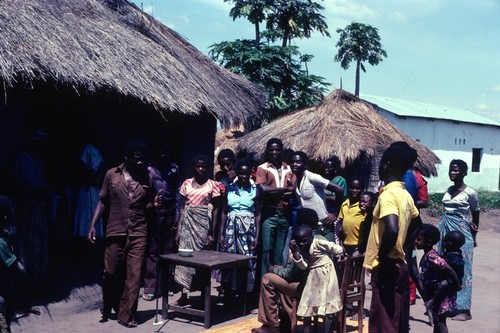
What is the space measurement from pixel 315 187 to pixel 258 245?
92cm

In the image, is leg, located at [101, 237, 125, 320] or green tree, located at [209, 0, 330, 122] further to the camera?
green tree, located at [209, 0, 330, 122]

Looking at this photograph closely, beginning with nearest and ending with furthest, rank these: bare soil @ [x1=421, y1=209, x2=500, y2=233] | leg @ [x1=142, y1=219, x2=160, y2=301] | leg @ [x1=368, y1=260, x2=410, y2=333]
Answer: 1. leg @ [x1=368, y1=260, x2=410, y2=333]
2. leg @ [x1=142, y1=219, x2=160, y2=301]
3. bare soil @ [x1=421, y1=209, x2=500, y2=233]

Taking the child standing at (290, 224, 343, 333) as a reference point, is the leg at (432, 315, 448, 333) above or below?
below

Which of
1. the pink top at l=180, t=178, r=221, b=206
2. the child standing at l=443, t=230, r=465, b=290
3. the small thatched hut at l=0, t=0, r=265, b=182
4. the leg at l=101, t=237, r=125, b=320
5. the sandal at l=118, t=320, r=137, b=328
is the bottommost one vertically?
the sandal at l=118, t=320, r=137, b=328

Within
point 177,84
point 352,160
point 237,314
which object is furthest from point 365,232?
point 352,160

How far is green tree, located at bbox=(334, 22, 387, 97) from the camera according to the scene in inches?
1183

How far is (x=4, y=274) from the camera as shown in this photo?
4.46 metres

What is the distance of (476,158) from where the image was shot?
3284 cm

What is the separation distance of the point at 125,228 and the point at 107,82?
1.85 m

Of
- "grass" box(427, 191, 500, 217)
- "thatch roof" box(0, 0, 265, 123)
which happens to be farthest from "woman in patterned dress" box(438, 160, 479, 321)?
"grass" box(427, 191, 500, 217)

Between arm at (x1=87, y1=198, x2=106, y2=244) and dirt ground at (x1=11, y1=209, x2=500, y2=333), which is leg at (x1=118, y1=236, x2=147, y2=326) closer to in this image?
dirt ground at (x1=11, y1=209, x2=500, y2=333)

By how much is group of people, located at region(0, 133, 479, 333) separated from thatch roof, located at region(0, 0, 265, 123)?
103 centimetres

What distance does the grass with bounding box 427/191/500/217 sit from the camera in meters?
20.2

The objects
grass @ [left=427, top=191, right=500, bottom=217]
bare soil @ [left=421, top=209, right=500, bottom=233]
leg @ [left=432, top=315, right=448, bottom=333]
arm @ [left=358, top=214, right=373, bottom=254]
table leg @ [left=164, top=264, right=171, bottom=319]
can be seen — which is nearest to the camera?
leg @ [left=432, top=315, right=448, bottom=333]
